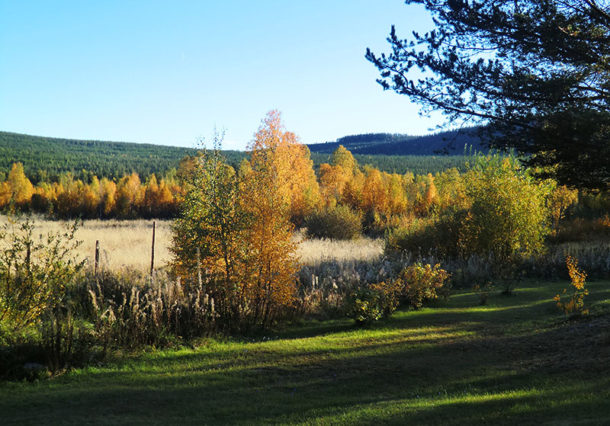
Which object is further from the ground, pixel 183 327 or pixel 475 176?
pixel 475 176

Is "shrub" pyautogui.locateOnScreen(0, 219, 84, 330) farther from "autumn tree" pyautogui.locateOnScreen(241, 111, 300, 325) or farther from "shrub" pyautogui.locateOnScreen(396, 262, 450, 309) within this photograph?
"shrub" pyautogui.locateOnScreen(396, 262, 450, 309)

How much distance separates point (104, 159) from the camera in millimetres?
151375

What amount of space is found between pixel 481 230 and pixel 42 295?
16.2m

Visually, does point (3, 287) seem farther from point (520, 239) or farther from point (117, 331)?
point (520, 239)

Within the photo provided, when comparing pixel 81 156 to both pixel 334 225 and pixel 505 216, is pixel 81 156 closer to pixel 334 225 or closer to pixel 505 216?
pixel 334 225

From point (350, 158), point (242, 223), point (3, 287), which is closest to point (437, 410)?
point (242, 223)

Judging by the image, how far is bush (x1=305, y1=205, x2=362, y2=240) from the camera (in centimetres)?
3120

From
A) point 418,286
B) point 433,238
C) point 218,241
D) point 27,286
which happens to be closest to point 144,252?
point 218,241

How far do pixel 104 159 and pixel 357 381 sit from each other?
158743 millimetres

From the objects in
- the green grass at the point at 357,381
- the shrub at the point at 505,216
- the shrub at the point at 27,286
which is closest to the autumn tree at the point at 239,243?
the green grass at the point at 357,381

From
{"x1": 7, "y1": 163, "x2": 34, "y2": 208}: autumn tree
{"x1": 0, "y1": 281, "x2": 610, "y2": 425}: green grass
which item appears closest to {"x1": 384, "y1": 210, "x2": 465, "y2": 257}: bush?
{"x1": 0, "y1": 281, "x2": 610, "y2": 425}: green grass

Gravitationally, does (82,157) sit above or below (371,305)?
above

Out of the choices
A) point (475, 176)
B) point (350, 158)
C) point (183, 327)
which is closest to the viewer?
point (183, 327)

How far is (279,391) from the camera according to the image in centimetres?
689
